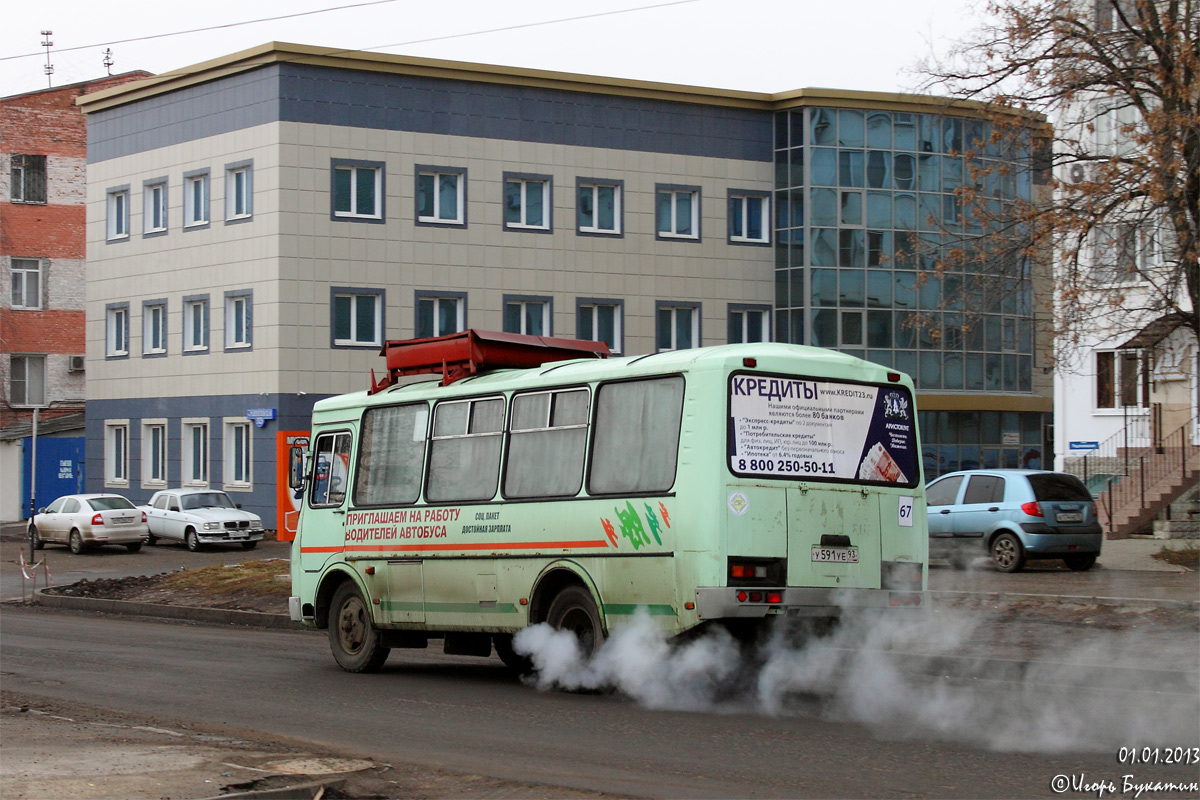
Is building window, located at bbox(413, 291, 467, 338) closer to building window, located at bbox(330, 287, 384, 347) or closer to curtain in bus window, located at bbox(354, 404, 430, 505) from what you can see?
building window, located at bbox(330, 287, 384, 347)

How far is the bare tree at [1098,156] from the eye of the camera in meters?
20.5

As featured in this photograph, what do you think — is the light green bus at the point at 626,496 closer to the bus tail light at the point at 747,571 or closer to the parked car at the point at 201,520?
the bus tail light at the point at 747,571

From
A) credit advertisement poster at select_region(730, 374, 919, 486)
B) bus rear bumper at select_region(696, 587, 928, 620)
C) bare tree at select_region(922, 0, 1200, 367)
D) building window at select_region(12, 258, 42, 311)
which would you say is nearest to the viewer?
bus rear bumper at select_region(696, 587, 928, 620)

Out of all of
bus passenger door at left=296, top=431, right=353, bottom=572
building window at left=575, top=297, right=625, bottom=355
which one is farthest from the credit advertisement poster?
building window at left=575, top=297, right=625, bottom=355

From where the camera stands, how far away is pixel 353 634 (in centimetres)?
1526

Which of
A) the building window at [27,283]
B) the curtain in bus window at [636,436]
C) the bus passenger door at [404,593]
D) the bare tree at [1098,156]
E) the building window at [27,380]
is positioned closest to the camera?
the curtain in bus window at [636,436]

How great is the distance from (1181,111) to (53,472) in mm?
42866

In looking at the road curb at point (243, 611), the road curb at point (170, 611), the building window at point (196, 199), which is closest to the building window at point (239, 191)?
the building window at point (196, 199)

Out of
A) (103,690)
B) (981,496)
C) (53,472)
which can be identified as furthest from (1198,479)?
(53,472)

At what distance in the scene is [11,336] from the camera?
57844 mm

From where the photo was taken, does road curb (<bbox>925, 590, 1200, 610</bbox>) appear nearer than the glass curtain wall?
Yes

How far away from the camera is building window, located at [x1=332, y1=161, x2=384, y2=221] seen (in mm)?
42750

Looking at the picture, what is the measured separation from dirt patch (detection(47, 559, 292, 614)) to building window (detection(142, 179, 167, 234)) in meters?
20.5

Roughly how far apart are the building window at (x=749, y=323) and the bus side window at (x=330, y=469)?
3347 cm
